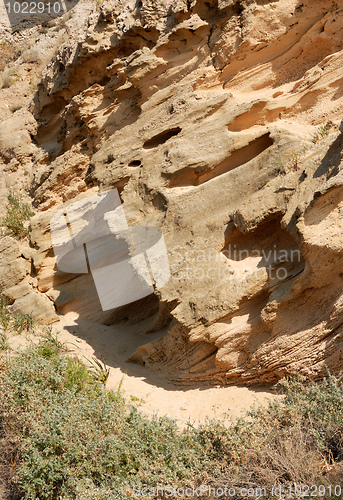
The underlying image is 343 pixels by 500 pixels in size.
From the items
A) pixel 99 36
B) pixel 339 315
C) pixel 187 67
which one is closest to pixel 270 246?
pixel 339 315

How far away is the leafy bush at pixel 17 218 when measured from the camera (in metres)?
9.09

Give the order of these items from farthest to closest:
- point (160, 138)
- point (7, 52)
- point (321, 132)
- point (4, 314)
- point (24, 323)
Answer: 1. point (7, 52)
2. point (4, 314)
3. point (24, 323)
4. point (160, 138)
5. point (321, 132)

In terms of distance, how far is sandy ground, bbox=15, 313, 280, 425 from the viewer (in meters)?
5.07

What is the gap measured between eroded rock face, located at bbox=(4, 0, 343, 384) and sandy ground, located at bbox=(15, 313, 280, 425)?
0.63ft

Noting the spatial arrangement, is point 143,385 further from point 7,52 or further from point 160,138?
point 7,52

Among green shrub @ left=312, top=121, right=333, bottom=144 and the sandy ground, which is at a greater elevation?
green shrub @ left=312, top=121, right=333, bottom=144

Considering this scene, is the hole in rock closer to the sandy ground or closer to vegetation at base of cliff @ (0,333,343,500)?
the sandy ground

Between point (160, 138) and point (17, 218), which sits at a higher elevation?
point (160, 138)

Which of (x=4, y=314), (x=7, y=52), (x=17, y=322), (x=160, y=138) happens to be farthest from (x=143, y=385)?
(x=7, y=52)

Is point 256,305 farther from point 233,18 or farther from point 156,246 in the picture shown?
point 233,18

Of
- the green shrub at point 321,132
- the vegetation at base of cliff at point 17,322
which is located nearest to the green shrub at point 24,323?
the vegetation at base of cliff at point 17,322

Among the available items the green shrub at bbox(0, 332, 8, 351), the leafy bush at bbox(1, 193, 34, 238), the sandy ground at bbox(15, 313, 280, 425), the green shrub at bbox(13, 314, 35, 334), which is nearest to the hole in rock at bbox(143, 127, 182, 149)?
the sandy ground at bbox(15, 313, 280, 425)

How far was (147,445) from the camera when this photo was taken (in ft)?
14.2

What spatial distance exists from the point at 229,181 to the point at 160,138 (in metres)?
1.87
